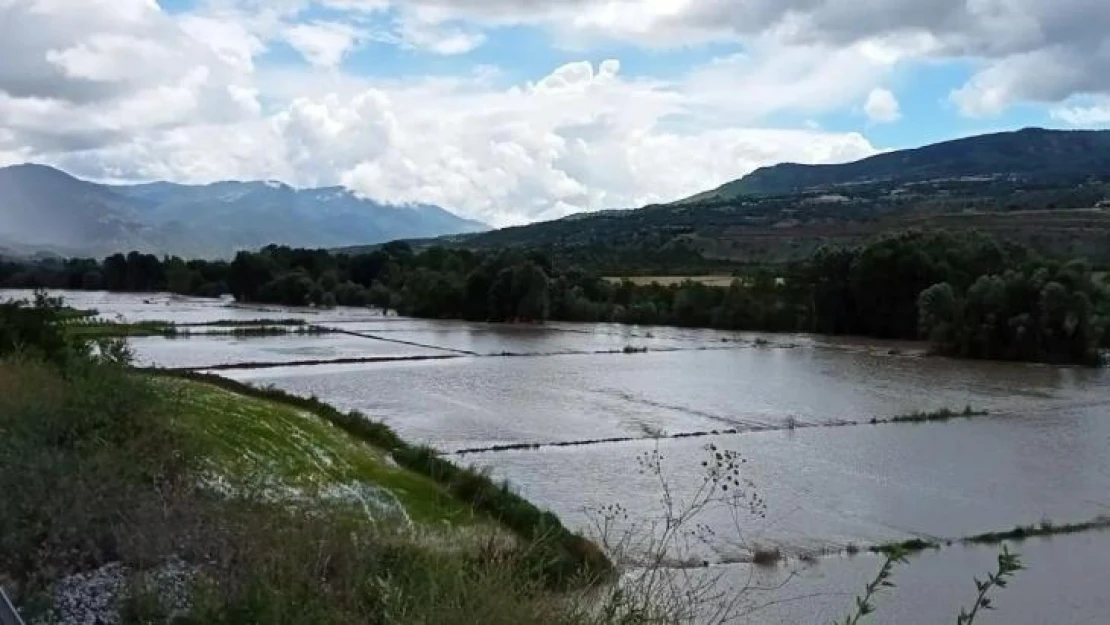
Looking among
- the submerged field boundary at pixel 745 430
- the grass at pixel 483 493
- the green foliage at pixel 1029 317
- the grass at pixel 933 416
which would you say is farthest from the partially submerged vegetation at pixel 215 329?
the grass at pixel 933 416

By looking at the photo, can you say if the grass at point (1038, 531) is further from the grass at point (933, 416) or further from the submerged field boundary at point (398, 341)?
the submerged field boundary at point (398, 341)

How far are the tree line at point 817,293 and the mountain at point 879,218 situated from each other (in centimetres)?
1577

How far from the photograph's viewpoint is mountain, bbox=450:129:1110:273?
89.0 m

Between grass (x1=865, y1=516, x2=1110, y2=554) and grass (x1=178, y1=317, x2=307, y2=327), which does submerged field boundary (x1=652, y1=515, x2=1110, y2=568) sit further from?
grass (x1=178, y1=317, x2=307, y2=327)

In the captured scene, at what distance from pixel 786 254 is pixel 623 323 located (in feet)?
113

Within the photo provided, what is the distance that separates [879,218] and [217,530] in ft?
362

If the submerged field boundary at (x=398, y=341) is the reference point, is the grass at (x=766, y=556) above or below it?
below

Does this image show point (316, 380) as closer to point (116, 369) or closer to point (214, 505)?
point (116, 369)

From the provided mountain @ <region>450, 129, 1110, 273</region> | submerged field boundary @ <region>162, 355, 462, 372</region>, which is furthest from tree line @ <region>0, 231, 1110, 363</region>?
submerged field boundary @ <region>162, 355, 462, 372</region>

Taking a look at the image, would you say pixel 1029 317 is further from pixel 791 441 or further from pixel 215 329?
pixel 215 329

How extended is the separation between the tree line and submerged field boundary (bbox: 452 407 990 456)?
20.3 metres

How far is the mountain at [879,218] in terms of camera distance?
3504 inches

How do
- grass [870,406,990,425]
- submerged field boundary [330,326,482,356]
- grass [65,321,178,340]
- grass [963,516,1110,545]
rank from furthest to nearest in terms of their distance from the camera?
grass [65,321,178,340], submerged field boundary [330,326,482,356], grass [870,406,990,425], grass [963,516,1110,545]

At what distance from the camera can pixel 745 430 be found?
27.8 metres
